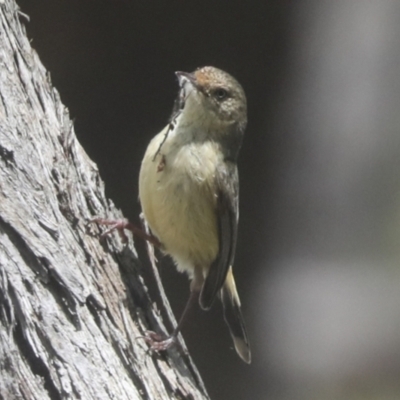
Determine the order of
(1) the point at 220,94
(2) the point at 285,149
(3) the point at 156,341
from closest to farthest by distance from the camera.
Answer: (3) the point at 156,341 → (1) the point at 220,94 → (2) the point at 285,149

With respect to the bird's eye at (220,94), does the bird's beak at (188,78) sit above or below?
above

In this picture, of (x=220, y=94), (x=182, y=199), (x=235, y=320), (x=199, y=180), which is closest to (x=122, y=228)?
(x=182, y=199)

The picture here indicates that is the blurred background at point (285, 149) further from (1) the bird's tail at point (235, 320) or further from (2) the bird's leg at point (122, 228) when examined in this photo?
(2) the bird's leg at point (122, 228)

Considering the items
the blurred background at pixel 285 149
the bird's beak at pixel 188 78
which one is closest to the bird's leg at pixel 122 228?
the bird's beak at pixel 188 78

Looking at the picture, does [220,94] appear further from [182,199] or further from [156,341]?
[156,341]

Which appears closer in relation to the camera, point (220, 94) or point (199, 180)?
point (199, 180)
